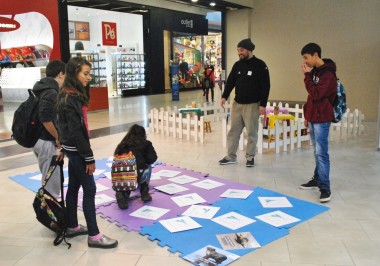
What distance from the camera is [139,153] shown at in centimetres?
399

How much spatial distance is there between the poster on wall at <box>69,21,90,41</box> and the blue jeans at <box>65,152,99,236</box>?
17528 millimetres

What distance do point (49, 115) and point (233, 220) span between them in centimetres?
191

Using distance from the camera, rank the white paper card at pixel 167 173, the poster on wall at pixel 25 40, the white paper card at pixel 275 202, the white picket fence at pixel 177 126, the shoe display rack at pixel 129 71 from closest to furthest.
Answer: the white paper card at pixel 275 202
the white paper card at pixel 167 173
the white picket fence at pixel 177 126
the poster on wall at pixel 25 40
the shoe display rack at pixel 129 71

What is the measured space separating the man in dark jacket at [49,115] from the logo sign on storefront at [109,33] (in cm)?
1408

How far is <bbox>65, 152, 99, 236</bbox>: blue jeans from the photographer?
290 cm

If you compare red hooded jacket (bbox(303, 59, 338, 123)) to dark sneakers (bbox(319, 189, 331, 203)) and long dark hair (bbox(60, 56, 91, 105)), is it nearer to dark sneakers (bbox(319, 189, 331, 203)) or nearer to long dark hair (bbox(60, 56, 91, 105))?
dark sneakers (bbox(319, 189, 331, 203))

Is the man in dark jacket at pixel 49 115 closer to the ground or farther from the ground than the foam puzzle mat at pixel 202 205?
farther from the ground

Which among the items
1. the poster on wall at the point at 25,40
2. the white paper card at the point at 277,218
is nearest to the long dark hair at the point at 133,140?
the white paper card at the point at 277,218

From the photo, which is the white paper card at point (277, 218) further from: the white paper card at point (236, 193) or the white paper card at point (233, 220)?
the white paper card at point (236, 193)

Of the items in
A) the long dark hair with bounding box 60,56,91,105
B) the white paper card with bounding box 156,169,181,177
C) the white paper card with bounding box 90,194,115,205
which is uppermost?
the long dark hair with bounding box 60,56,91,105

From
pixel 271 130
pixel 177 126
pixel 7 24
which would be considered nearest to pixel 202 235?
pixel 271 130

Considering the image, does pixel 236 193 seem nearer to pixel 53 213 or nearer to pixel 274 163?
pixel 274 163

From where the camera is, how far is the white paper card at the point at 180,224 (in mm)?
3363

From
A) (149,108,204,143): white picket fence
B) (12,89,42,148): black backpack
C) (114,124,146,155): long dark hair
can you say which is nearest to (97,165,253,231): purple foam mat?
(114,124,146,155): long dark hair
